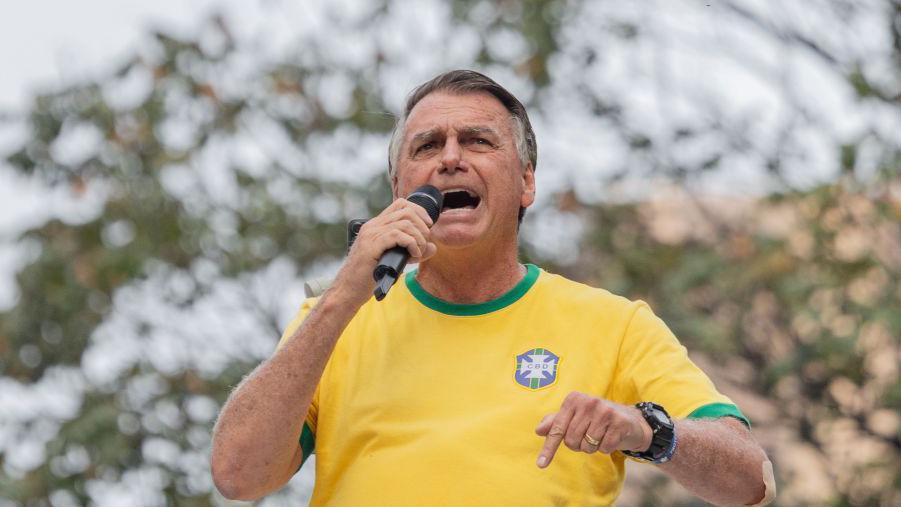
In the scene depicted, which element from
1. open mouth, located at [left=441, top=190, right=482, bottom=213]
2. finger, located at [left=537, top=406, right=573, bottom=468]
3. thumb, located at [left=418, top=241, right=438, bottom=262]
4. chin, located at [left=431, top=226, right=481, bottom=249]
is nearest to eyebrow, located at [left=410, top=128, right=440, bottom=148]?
open mouth, located at [left=441, top=190, right=482, bottom=213]

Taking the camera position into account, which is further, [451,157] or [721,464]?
[451,157]

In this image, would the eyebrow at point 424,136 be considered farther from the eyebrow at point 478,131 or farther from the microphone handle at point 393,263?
the microphone handle at point 393,263

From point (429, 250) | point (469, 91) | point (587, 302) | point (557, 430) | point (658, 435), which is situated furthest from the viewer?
point (469, 91)

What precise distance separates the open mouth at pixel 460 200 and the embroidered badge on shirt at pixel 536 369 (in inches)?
17.7

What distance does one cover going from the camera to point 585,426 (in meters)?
2.97

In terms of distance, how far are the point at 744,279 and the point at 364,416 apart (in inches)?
317

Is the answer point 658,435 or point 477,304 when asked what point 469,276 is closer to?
point 477,304

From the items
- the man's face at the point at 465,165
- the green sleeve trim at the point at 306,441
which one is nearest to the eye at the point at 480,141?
the man's face at the point at 465,165

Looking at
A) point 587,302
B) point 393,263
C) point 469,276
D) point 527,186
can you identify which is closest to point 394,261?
point 393,263

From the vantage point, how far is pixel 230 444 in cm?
337

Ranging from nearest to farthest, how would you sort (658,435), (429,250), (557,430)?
1. (557,430)
2. (658,435)
3. (429,250)

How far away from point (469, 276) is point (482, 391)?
1.34 ft

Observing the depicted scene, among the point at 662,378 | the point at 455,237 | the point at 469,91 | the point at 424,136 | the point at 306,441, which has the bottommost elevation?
the point at 306,441

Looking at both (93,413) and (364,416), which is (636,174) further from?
(364,416)
